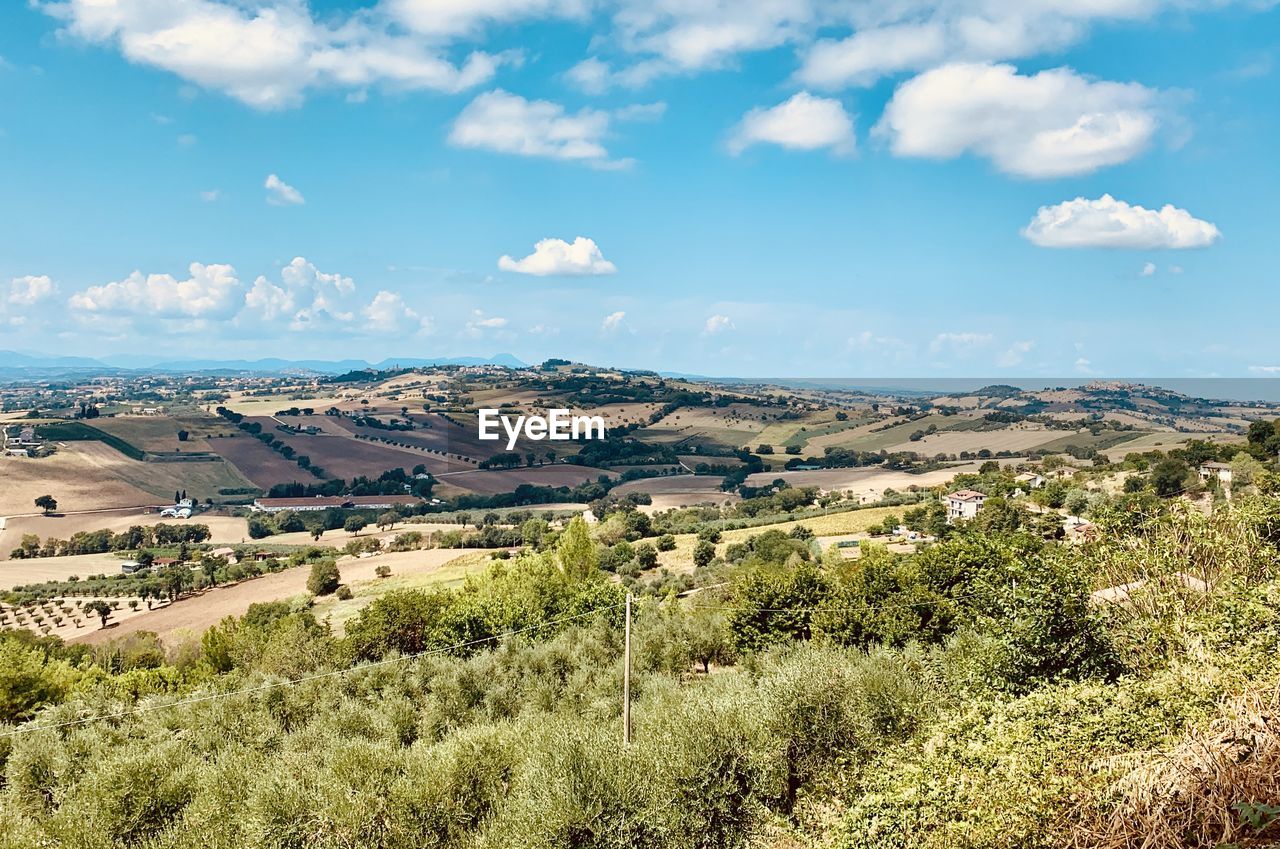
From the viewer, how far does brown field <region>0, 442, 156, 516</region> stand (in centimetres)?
10869

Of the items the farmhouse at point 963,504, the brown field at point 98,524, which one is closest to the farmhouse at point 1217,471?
the farmhouse at point 963,504

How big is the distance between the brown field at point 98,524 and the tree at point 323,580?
43.8 meters

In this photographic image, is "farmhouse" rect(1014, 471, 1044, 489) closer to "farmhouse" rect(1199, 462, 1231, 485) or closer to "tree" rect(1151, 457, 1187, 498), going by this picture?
"tree" rect(1151, 457, 1187, 498)

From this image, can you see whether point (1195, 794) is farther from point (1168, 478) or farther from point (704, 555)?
point (1168, 478)

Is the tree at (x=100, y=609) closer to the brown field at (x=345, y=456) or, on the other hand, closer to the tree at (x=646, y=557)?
the tree at (x=646, y=557)

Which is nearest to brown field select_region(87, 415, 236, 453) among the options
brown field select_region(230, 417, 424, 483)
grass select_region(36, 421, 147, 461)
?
grass select_region(36, 421, 147, 461)

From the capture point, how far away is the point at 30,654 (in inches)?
1361

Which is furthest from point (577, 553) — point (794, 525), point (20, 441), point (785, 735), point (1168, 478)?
point (20, 441)

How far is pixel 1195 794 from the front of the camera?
9773 millimetres

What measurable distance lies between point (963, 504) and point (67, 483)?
13639cm

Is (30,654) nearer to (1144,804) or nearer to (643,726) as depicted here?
(643,726)

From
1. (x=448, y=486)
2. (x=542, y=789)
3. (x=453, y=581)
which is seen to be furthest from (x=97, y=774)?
(x=448, y=486)

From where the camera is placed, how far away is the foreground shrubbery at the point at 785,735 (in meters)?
11.9

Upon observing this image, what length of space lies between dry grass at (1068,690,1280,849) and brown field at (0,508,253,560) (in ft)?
378
